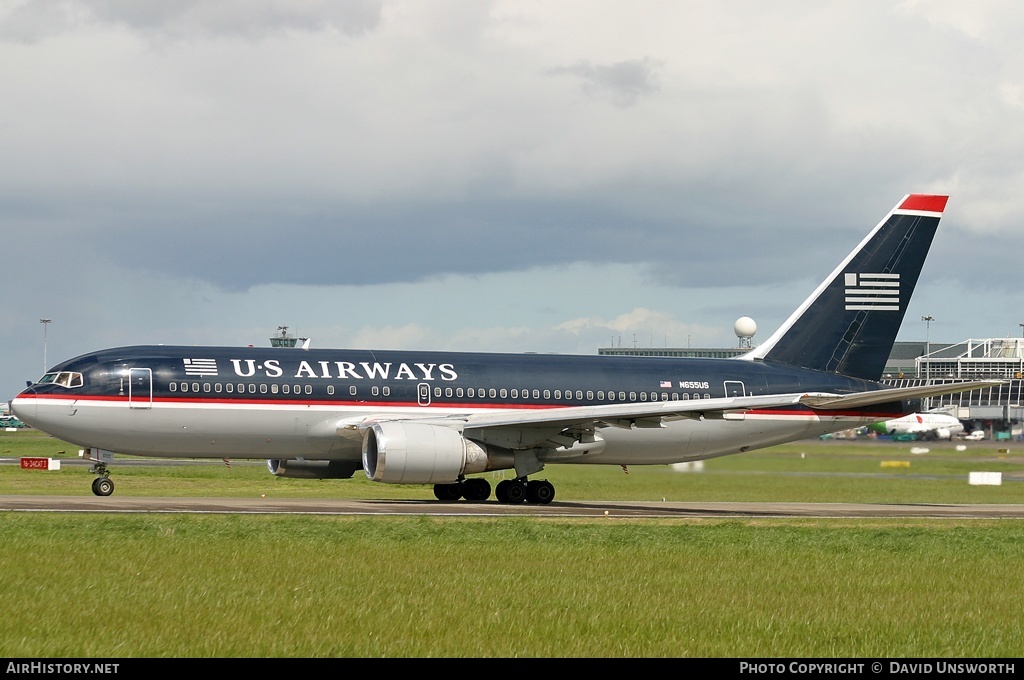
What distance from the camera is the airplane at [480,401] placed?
3362 centimetres

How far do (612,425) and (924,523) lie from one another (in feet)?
29.5

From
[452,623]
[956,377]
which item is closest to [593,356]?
[452,623]

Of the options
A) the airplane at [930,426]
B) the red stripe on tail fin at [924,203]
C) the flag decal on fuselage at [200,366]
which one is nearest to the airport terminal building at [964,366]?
the airplane at [930,426]

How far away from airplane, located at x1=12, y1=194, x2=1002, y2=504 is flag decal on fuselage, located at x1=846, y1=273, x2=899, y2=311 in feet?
0.16

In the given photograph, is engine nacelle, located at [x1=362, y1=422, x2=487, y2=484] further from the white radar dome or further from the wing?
the white radar dome

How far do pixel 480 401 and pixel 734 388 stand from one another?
8918mm

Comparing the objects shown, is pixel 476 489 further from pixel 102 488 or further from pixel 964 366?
pixel 964 366

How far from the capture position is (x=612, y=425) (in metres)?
35.3

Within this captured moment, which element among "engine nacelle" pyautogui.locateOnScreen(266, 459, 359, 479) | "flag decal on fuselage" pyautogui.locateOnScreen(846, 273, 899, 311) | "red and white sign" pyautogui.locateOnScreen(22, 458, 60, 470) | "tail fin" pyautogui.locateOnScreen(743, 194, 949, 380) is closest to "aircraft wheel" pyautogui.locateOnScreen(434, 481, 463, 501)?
"engine nacelle" pyautogui.locateOnScreen(266, 459, 359, 479)

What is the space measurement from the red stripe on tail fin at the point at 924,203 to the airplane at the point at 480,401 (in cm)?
8

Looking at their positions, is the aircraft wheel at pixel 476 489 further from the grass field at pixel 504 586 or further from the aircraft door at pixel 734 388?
the grass field at pixel 504 586

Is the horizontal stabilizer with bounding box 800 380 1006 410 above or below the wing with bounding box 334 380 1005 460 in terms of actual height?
above

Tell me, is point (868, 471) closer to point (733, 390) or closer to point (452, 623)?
point (733, 390)

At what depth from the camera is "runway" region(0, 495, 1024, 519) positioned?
96.6ft
